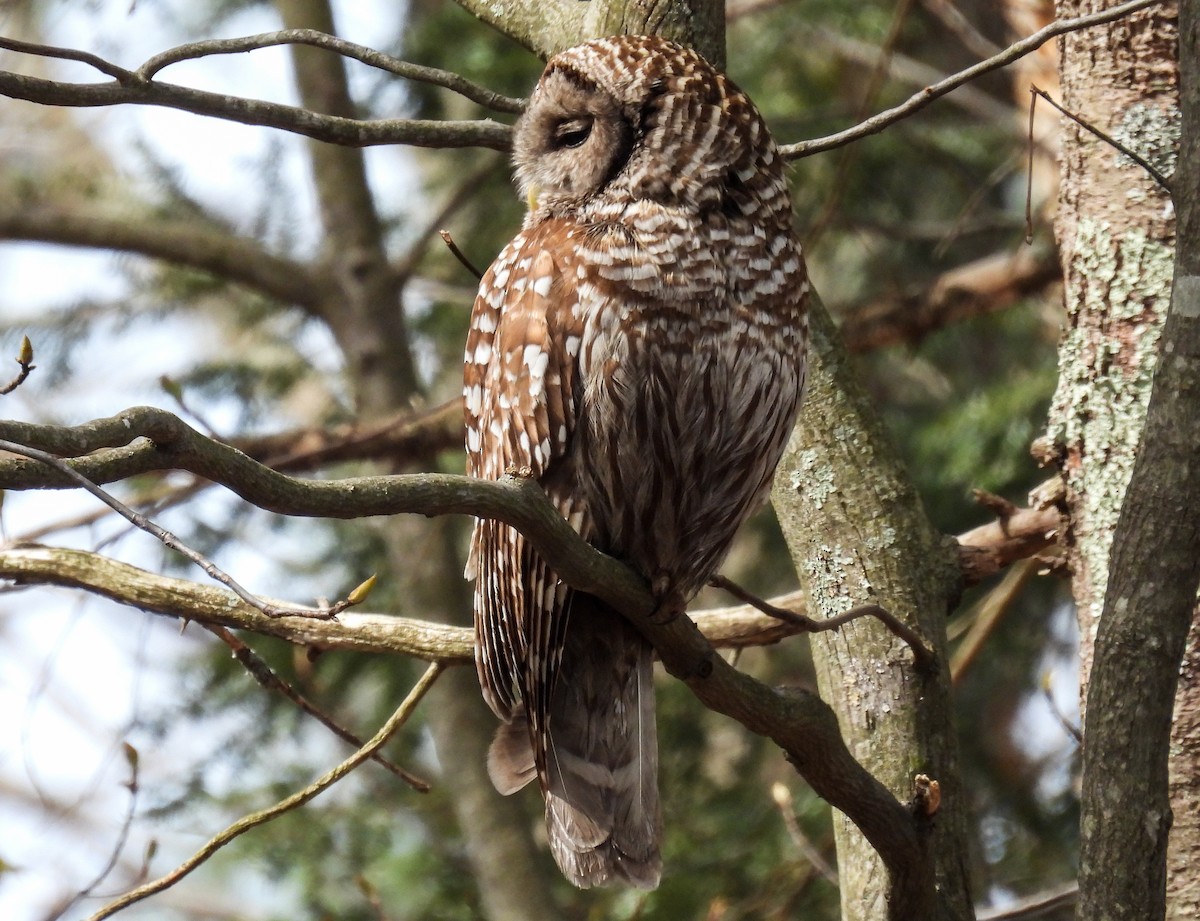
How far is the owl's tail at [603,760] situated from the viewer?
2986 mm

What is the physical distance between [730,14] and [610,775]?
377cm

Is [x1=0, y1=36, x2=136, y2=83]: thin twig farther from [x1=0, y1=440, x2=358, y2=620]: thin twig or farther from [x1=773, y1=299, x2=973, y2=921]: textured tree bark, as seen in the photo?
[x1=773, y1=299, x2=973, y2=921]: textured tree bark

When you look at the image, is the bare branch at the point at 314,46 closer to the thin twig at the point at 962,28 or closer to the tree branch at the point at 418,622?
the tree branch at the point at 418,622

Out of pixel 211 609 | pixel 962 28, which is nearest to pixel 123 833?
pixel 211 609

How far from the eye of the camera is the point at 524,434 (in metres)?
2.83

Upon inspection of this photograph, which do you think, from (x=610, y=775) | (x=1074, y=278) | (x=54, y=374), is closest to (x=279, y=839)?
(x=54, y=374)

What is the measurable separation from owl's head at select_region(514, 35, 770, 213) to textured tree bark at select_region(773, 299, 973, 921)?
513mm

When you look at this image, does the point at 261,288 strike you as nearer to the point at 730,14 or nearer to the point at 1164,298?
the point at 730,14

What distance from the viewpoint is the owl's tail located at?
9.80 ft

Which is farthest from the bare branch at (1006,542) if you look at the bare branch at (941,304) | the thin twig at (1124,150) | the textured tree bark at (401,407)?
the textured tree bark at (401,407)

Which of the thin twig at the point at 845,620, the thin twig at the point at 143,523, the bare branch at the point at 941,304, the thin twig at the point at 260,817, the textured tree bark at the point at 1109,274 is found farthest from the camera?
the bare branch at the point at 941,304

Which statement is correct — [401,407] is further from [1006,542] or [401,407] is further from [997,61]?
[997,61]

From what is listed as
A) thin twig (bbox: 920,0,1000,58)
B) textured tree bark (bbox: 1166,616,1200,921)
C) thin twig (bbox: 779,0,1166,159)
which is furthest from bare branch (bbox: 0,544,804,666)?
thin twig (bbox: 920,0,1000,58)

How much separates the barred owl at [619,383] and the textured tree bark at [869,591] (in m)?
0.16
